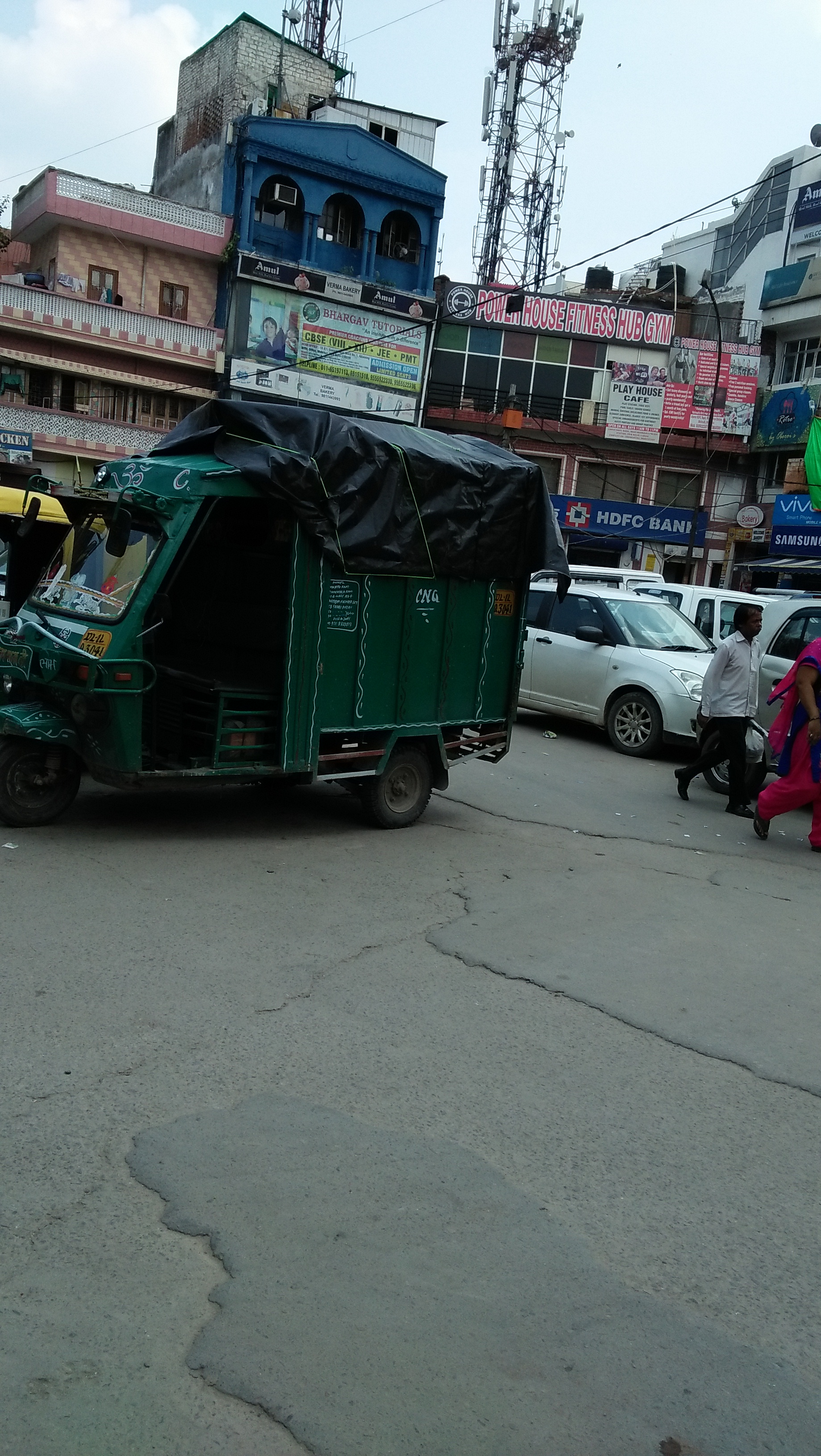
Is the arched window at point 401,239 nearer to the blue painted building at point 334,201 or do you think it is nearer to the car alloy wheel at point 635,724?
the blue painted building at point 334,201

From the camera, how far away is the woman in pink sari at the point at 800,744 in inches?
351

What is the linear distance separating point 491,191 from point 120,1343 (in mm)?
49579

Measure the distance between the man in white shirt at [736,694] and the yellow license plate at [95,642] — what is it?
5.42 meters

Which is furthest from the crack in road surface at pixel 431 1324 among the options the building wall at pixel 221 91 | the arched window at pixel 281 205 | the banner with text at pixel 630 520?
the banner with text at pixel 630 520

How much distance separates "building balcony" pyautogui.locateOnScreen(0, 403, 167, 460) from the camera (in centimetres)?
3091

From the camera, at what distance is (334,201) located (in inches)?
1409

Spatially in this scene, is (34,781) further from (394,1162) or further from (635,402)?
(635,402)

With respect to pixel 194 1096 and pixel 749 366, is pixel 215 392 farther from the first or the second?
pixel 194 1096

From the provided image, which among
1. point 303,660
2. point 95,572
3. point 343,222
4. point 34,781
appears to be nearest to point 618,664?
point 303,660

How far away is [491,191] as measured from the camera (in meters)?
46.6

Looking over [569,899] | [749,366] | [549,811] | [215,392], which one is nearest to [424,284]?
[215,392]

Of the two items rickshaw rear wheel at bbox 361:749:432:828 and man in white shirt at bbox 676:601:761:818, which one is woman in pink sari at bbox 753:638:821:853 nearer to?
man in white shirt at bbox 676:601:761:818

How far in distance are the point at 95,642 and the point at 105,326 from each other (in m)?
27.9

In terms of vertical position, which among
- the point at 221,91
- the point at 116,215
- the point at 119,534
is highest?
the point at 221,91
